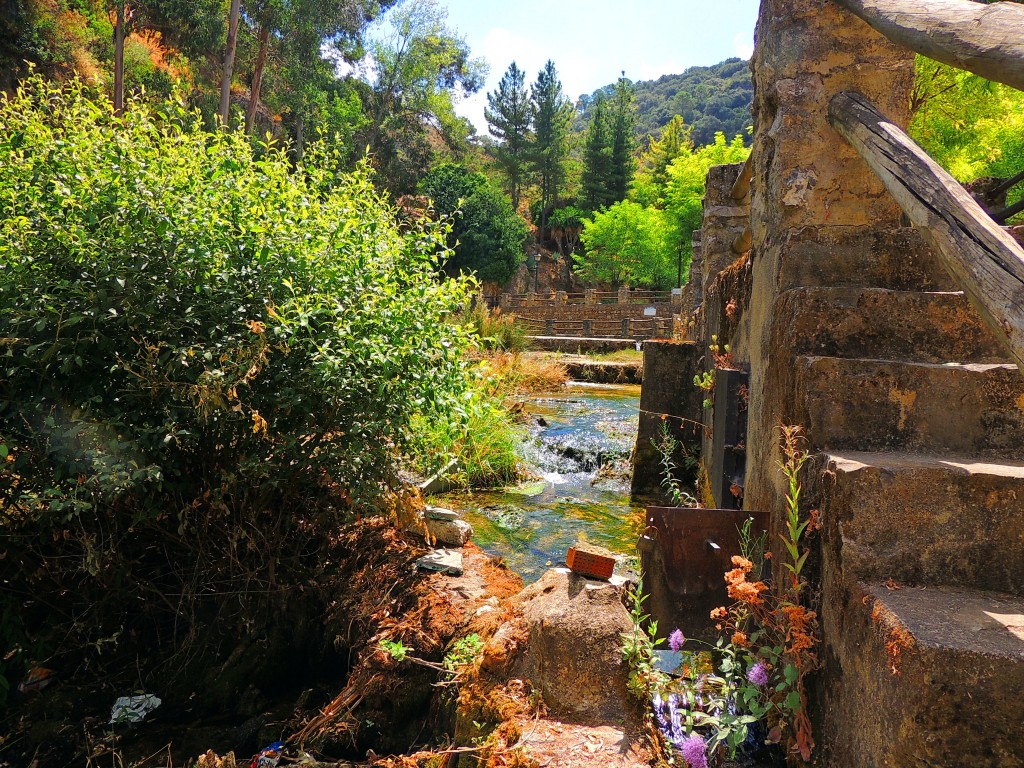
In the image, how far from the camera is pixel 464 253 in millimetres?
33750

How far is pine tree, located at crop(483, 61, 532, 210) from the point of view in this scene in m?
52.1

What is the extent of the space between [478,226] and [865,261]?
106ft

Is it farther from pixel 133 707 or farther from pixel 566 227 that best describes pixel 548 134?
pixel 133 707

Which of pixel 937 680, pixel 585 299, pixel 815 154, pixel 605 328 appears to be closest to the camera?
pixel 937 680

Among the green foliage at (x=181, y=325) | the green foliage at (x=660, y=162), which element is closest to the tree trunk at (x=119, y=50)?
the green foliage at (x=181, y=325)

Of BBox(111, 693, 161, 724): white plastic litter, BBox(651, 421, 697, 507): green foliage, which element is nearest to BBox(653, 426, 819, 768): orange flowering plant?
BBox(111, 693, 161, 724): white plastic litter

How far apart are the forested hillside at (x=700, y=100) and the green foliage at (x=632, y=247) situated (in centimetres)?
4982

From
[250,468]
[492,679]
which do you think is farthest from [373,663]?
[250,468]

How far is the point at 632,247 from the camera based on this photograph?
41.2 m

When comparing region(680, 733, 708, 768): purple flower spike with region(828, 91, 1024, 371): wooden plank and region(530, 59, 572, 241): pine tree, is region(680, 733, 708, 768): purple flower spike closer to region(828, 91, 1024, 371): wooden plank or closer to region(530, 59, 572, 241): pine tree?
region(828, 91, 1024, 371): wooden plank

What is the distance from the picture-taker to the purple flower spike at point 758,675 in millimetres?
1836

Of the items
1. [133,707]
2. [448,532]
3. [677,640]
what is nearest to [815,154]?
[677,640]

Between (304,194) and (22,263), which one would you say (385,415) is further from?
(22,263)

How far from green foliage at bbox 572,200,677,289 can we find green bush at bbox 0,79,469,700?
3683 centimetres
